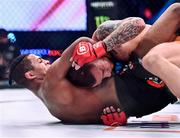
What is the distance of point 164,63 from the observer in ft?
7.39

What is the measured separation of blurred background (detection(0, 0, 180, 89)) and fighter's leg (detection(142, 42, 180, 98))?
3597 mm

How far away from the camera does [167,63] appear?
225cm

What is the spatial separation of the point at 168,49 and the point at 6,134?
906 mm

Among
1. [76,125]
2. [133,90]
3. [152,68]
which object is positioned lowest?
[76,125]

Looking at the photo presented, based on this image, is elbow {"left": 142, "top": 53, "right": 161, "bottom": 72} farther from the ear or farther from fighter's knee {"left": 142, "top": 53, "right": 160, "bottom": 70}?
the ear

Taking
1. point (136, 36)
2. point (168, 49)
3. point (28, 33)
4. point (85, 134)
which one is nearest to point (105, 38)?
point (136, 36)

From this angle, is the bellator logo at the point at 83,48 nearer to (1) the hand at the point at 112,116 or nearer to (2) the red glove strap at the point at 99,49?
(2) the red glove strap at the point at 99,49

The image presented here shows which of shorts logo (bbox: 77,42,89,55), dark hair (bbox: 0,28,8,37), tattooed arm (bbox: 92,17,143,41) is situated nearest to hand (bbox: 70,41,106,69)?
shorts logo (bbox: 77,42,89,55)

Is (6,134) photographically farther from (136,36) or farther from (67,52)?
(136,36)

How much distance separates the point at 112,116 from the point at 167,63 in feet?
1.65

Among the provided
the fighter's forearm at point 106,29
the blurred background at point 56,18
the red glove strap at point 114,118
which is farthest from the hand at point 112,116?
the blurred background at point 56,18

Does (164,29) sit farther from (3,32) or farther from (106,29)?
(3,32)

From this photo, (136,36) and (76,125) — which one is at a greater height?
(136,36)

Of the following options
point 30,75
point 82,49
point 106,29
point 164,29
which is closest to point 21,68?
point 30,75
